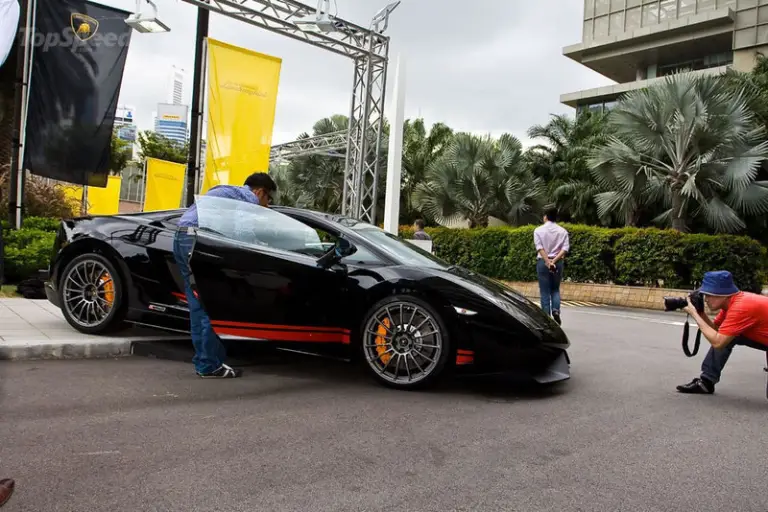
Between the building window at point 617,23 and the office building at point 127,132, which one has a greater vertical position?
the building window at point 617,23

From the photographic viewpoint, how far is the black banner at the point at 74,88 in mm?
10867

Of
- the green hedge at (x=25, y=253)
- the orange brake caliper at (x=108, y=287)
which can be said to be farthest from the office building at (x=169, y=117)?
the orange brake caliper at (x=108, y=287)

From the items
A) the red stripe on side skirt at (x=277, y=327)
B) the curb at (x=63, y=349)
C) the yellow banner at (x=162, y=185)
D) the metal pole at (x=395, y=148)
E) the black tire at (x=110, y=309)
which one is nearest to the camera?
the red stripe on side skirt at (x=277, y=327)

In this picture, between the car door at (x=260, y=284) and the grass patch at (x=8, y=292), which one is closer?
the car door at (x=260, y=284)

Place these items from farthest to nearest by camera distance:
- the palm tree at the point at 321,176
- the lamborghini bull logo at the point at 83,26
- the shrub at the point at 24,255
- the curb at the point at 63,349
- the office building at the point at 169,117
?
the office building at the point at 169,117
the palm tree at the point at 321,176
the lamborghini bull logo at the point at 83,26
the shrub at the point at 24,255
the curb at the point at 63,349

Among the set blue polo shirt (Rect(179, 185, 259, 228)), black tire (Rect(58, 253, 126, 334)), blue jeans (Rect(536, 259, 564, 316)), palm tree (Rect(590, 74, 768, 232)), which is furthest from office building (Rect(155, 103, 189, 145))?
blue polo shirt (Rect(179, 185, 259, 228))

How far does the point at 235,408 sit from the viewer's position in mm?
3799

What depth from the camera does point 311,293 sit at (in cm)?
470

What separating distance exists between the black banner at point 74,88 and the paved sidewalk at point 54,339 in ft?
18.7

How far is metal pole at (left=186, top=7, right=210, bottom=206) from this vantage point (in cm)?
1306

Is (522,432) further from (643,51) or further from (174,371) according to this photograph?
(643,51)

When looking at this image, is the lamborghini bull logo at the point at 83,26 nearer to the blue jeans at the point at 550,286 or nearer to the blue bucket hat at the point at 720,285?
the blue jeans at the point at 550,286

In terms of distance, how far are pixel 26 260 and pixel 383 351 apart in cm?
699

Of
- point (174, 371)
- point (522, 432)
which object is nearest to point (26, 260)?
point (174, 371)
